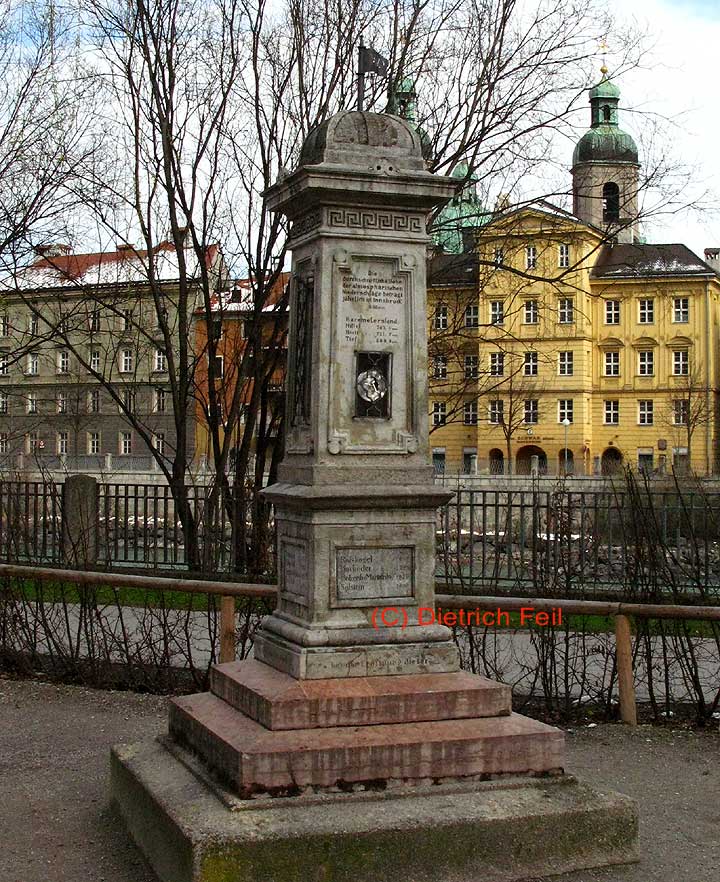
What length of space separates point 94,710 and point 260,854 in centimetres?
455

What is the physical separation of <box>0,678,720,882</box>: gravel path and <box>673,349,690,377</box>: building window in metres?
57.6

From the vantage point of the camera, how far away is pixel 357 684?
5980mm

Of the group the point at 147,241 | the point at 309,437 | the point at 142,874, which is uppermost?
the point at 147,241

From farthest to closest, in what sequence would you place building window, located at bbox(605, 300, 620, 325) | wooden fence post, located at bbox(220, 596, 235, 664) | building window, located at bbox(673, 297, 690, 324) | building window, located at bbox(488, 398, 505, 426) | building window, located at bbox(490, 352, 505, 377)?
building window, located at bbox(605, 300, 620, 325), building window, located at bbox(673, 297, 690, 324), building window, located at bbox(488, 398, 505, 426), building window, located at bbox(490, 352, 505, 377), wooden fence post, located at bbox(220, 596, 235, 664)

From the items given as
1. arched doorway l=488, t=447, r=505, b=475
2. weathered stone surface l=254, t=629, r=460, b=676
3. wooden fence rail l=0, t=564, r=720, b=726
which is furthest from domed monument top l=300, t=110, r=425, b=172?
arched doorway l=488, t=447, r=505, b=475

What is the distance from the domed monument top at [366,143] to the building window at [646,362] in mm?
59911

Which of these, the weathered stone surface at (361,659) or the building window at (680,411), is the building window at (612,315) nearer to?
the building window at (680,411)

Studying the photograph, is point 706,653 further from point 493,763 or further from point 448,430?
point 448,430

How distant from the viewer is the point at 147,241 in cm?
1631

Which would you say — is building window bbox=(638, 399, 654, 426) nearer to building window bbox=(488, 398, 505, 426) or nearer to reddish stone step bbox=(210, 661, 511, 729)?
building window bbox=(488, 398, 505, 426)

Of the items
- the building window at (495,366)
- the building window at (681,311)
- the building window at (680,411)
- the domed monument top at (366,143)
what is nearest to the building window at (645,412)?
the building window at (680,411)

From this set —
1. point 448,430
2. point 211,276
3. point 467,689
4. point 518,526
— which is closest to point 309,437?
point 467,689

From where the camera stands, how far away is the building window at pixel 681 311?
63.0 meters

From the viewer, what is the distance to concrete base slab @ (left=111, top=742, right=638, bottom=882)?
5109 mm
